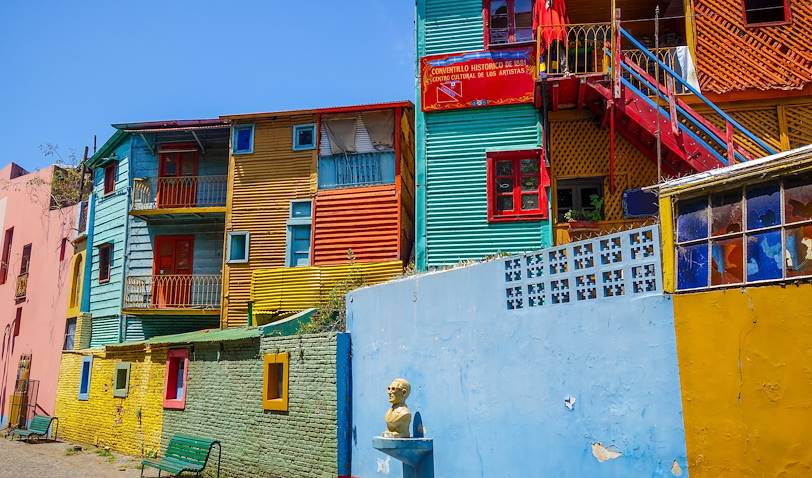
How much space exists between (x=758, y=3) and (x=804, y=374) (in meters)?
10.8

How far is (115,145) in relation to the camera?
72.6 feet

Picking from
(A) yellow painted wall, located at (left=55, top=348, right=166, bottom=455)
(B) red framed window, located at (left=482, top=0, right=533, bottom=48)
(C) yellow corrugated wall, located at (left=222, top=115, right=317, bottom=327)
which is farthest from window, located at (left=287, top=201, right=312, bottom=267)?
(B) red framed window, located at (left=482, top=0, right=533, bottom=48)

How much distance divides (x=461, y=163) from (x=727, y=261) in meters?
8.63

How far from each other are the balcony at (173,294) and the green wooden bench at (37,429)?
437 centimetres

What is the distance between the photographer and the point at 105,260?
853 inches

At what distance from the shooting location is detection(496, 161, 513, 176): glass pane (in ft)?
46.8

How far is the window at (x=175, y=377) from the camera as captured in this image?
15.3 m

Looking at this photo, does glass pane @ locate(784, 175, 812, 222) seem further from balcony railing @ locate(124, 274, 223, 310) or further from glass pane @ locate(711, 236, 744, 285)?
balcony railing @ locate(124, 274, 223, 310)

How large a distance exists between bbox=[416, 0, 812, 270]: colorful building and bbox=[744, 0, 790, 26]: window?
0.03m

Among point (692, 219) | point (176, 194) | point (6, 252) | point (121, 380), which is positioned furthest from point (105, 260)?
point (692, 219)

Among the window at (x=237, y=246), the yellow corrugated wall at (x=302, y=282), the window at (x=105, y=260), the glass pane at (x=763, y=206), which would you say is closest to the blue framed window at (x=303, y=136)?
the window at (x=237, y=246)

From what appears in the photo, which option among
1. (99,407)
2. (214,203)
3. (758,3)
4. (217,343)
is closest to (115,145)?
(214,203)

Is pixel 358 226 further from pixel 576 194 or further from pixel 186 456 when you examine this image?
pixel 186 456

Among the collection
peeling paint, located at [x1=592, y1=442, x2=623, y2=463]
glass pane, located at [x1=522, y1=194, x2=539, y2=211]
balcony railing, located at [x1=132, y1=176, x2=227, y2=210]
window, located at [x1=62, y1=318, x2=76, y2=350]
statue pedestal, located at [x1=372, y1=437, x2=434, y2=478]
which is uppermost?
balcony railing, located at [x1=132, y1=176, x2=227, y2=210]
